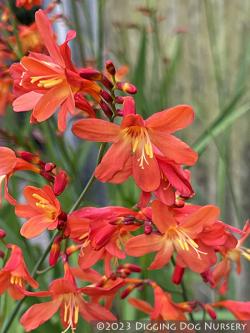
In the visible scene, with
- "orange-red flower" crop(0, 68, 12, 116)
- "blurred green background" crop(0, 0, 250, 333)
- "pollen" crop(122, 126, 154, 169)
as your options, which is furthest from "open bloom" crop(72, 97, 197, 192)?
"orange-red flower" crop(0, 68, 12, 116)

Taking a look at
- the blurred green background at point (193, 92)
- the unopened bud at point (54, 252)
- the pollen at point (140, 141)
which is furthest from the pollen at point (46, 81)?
the blurred green background at point (193, 92)

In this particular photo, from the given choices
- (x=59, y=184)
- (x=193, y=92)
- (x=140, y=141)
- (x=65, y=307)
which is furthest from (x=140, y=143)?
(x=193, y=92)

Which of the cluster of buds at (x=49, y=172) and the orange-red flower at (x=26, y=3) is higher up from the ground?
the orange-red flower at (x=26, y=3)

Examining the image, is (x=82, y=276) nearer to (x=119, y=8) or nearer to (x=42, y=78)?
(x=42, y=78)

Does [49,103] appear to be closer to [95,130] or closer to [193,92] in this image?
[95,130]

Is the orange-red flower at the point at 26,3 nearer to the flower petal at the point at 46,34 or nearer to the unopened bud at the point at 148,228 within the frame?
the flower petal at the point at 46,34
